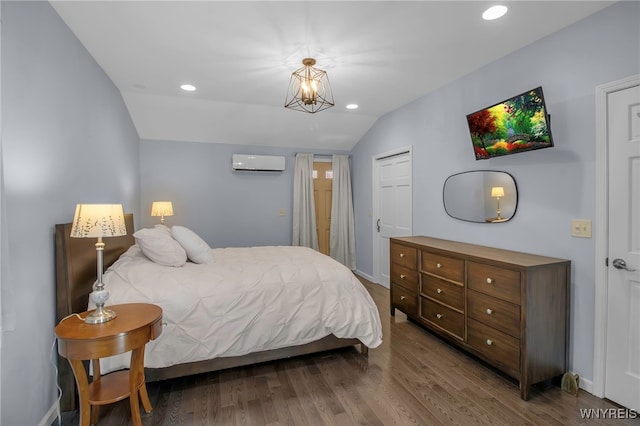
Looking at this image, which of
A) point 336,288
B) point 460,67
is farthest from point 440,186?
point 336,288

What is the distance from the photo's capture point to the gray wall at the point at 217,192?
471 centimetres

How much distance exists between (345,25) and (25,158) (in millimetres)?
2153

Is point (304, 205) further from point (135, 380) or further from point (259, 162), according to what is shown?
point (135, 380)

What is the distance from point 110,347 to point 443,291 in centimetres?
253

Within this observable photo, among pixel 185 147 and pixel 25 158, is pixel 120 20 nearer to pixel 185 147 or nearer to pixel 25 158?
pixel 25 158

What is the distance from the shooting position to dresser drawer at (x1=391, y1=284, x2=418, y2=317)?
10.6ft

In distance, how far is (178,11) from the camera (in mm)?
2080

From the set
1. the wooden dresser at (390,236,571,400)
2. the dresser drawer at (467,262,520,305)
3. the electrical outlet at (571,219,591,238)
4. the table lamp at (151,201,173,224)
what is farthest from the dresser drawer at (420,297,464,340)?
the table lamp at (151,201,173,224)

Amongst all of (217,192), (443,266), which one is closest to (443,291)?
(443,266)

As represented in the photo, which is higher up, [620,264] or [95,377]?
[620,264]

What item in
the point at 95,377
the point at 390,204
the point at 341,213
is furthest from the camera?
the point at 341,213

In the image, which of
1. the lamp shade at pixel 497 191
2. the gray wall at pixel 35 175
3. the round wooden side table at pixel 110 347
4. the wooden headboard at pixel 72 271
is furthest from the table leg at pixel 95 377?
the lamp shade at pixel 497 191

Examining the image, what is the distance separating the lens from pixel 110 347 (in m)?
1.57

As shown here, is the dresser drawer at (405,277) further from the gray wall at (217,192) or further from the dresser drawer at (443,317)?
the gray wall at (217,192)
